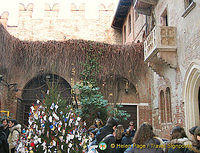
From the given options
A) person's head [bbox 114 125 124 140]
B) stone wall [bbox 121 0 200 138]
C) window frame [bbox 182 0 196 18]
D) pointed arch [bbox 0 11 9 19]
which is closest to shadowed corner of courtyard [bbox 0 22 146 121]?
stone wall [bbox 121 0 200 138]

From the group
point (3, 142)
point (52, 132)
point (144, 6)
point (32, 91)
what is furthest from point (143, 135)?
point (32, 91)

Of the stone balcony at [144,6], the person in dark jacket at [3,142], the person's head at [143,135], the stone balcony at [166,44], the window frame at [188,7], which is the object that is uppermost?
the stone balcony at [144,6]

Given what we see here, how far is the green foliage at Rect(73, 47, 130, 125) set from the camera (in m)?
10.5

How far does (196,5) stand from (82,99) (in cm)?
631

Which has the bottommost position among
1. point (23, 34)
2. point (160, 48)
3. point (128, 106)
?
point (128, 106)

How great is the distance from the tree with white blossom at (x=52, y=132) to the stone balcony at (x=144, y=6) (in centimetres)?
880

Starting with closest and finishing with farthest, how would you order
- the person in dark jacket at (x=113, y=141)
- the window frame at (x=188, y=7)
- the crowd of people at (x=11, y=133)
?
the person in dark jacket at (x=113, y=141), the crowd of people at (x=11, y=133), the window frame at (x=188, y=7)

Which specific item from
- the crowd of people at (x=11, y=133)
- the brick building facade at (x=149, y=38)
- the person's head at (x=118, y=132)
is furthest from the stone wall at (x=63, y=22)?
the person's head at (x=118, y=132)

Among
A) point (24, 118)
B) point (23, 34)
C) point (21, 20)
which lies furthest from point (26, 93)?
point (21, 20)

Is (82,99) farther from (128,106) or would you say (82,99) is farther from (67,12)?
(67,12)

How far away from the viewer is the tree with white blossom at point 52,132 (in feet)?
12.1

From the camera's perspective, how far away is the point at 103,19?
Result: 18.8m

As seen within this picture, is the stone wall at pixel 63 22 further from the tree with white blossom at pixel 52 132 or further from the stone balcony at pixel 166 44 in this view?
the tree with white blossom at pixel 52 132

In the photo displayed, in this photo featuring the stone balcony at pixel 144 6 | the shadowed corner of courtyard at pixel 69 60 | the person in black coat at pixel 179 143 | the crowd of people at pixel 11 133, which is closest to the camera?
the person in black coat at pixel 179 143
